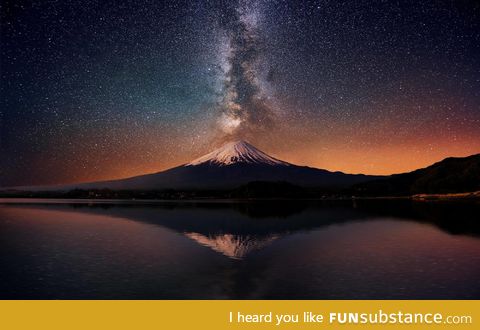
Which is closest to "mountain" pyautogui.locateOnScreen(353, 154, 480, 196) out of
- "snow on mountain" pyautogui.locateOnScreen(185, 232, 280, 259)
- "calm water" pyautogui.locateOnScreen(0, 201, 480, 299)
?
"calm water" pyautogui.locateOnScreen(0, 201, 480, 299)

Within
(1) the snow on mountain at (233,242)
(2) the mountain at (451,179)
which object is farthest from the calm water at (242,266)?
(2) the mountain at (451,179)

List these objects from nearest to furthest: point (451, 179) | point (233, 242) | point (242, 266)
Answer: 1. point (242, 266)
2. point (233, 242)
3. point (451, 179)

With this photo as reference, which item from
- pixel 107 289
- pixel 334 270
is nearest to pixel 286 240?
pixel 334 270

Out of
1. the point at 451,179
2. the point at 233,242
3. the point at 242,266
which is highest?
the point at 451,179

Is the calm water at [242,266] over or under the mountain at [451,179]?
under

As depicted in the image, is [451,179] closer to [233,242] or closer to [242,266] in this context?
[233,242]

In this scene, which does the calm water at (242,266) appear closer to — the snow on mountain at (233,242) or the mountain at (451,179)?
the snow on mountain at (233,242)

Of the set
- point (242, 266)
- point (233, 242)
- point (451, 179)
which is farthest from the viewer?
point (451, 179)

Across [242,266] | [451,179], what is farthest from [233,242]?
[451,179]

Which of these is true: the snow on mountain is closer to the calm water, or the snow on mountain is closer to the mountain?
the calm water

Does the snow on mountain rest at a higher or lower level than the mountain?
lower

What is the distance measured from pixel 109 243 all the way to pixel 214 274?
40.4ft

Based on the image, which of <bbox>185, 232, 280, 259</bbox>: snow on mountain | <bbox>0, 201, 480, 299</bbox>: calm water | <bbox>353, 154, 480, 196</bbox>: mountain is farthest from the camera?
<bbox>353, 154, 480, 196</bbox>: mountain

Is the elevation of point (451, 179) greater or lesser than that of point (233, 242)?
greater
